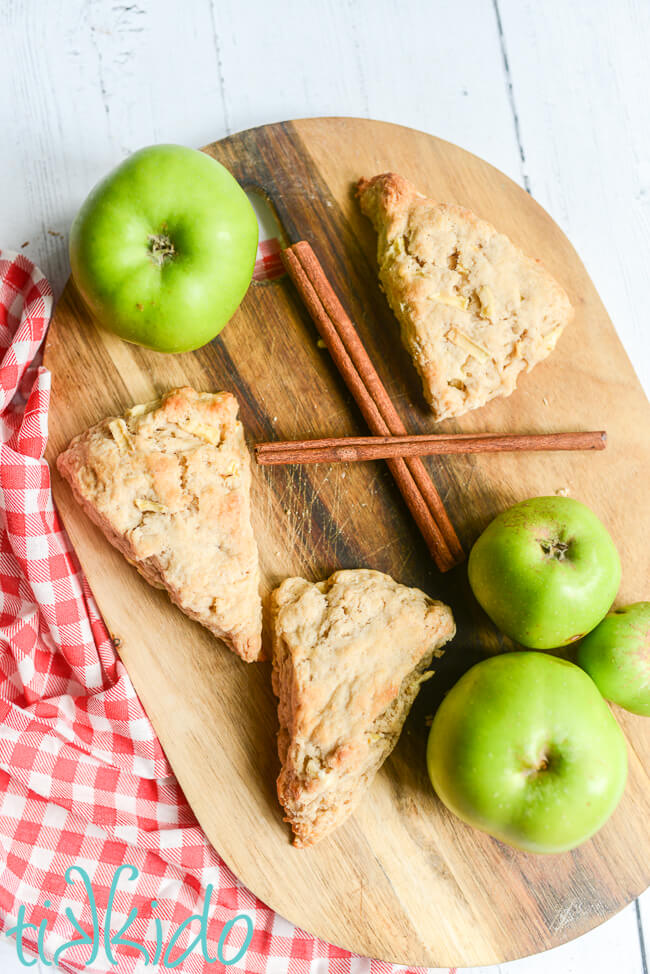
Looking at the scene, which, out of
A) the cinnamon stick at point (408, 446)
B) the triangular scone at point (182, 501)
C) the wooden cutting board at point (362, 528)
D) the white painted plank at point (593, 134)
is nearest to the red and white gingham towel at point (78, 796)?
the wooden cutting board at point (362, 528)

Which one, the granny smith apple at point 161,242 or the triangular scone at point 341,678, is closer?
the granny smith apple at point 161,242

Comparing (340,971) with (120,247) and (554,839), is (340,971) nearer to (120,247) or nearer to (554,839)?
(554,839)

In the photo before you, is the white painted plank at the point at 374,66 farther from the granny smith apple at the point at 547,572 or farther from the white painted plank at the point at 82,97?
the granny smith apple at the point at 547,572

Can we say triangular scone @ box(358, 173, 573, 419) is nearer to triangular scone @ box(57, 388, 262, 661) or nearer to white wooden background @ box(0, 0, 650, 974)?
white wooden background @ box(0, 0, 650, 974)

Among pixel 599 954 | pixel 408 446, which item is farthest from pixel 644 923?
pixel 408 446

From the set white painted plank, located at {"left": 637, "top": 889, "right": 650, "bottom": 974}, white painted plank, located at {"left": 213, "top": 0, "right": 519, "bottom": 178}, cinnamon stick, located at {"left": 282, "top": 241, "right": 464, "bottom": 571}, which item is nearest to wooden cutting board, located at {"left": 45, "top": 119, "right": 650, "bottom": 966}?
cinnamon stick, located at {"left": 282, "top": 241, "right": 464, "bottom": 571}

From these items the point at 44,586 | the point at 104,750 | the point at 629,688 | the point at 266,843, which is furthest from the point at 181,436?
the point at 629,688
